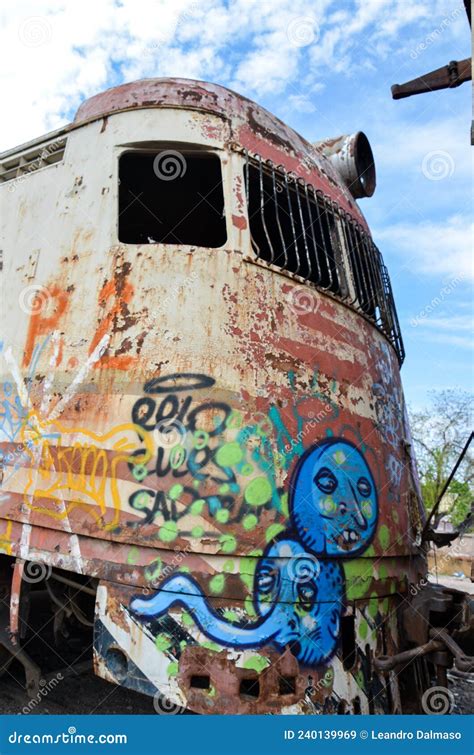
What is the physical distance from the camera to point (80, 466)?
430 cm

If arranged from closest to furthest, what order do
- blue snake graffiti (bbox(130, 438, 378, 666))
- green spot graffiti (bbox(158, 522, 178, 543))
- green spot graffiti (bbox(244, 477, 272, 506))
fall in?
blue snake graffiti (bbox(130, 438, 378, 666)) → green spot graffiti (bbox(158, 522, 178, 543)) → green spot graffiti (bbox(244, 477, 272, 506))

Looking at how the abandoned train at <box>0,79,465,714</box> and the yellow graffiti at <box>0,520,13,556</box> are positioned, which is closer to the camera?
the abandoned train at <box>0,79,465,714</box>

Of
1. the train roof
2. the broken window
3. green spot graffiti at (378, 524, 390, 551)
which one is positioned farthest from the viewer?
the broken window

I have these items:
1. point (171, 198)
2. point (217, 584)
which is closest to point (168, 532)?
point (217, 584)

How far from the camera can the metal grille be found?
5.24 meters

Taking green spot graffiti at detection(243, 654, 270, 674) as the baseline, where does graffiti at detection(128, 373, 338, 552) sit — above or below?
above

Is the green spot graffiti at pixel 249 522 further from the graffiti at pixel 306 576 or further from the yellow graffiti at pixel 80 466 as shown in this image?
the yellow graffiti at pixel 80 466

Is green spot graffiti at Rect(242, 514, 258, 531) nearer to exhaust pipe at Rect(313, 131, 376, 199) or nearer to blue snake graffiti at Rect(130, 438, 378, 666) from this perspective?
blue snake graffiti at Rect(130, 438, 378, 666)

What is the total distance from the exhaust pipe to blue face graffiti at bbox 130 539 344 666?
A: 511cm

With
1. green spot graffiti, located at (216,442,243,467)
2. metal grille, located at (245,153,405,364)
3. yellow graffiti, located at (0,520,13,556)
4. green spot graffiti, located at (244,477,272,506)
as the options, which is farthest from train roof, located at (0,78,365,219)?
yellow graffiti, located at (0,520,13,556)

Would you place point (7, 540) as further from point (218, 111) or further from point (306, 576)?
point (218, 111)

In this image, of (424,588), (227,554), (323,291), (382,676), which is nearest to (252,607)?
(227,554)

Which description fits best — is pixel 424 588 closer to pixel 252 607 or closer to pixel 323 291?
pixel 252 607

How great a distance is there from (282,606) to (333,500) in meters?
0.90
